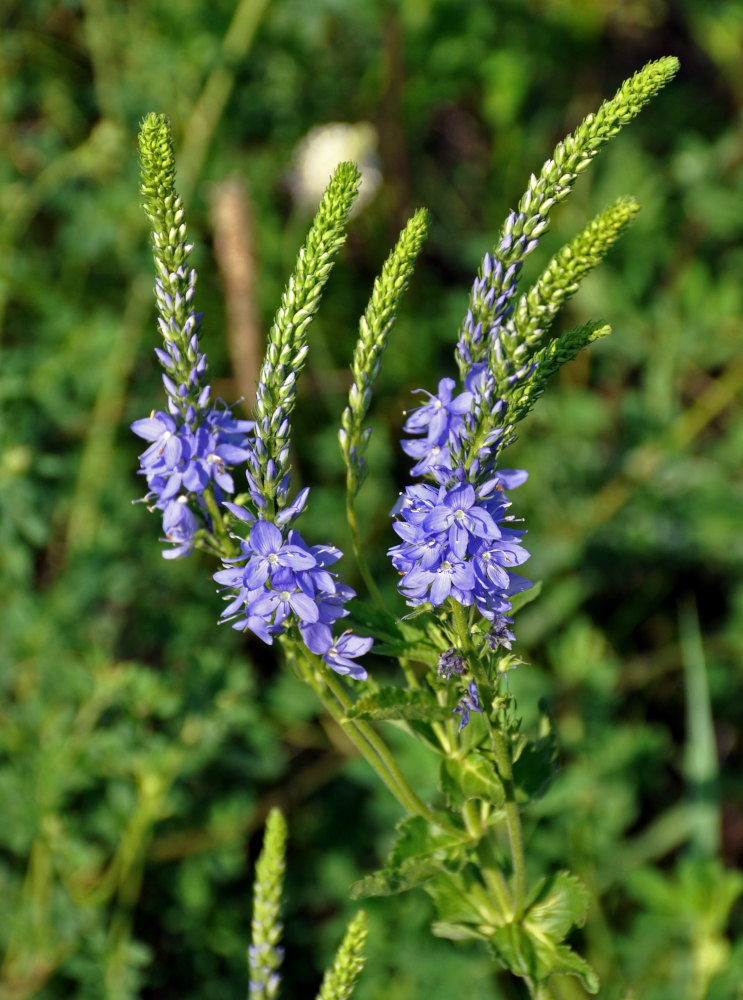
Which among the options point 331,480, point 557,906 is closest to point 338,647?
point 557,906

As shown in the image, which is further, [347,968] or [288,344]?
[347,968]

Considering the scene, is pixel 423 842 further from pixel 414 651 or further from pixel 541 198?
pixel 541 198

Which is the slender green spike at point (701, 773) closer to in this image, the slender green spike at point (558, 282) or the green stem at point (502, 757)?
the green stem at point (502, 757)

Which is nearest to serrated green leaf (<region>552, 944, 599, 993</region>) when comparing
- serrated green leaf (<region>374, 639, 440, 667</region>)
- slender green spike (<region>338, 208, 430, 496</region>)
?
serrated green leaf (<region>374, 639, 440, 667</region>)

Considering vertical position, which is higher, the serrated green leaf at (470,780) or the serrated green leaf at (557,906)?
the serrated green leaf at (470,780)

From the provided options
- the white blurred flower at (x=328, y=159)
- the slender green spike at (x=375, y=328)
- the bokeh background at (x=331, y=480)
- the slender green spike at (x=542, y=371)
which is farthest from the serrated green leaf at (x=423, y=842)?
the white blurred flower at (x=328, y=159)

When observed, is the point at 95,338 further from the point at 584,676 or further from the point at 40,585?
the point at 584,676

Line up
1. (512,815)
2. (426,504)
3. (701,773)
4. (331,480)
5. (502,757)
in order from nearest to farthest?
(426,504), (502,757), (512,815), (701,773), (331,480)

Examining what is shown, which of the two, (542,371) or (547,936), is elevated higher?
(542,371)
